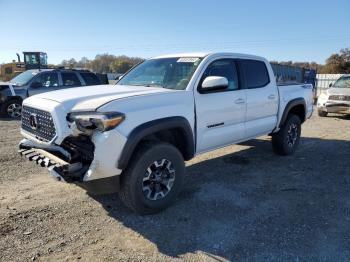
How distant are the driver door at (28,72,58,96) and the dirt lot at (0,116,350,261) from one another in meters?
6.29

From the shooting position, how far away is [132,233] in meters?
3.84

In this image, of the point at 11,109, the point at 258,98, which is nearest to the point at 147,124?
the point at 258,98

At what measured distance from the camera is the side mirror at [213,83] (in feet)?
15.2

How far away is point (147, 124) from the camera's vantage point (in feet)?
12.9

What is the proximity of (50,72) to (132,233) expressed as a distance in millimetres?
9893

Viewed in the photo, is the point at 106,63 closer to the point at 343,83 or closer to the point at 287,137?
the point at 343,83

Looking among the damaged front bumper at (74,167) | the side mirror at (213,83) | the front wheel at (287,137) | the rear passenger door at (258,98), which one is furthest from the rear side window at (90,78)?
the damaged front bumper at (74,167)

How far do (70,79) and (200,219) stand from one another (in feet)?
31.8

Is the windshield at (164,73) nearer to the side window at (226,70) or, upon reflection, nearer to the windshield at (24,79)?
the side window at (226,70)

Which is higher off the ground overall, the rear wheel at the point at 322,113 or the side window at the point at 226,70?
the side window at the point at 226,70

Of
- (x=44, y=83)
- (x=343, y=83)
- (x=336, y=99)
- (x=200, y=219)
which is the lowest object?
(x=200, y=219)

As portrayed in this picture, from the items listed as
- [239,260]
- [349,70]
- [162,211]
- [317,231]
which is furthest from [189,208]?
[349,70]

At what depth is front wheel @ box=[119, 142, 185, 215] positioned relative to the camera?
3949 mm

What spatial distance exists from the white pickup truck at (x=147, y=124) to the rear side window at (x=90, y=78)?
7.47 metres
